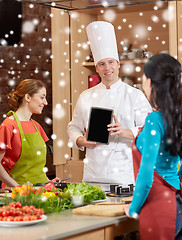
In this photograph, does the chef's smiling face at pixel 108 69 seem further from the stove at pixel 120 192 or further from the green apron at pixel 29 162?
the stove at pixel 120 192

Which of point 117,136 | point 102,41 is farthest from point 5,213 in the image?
point 102,41

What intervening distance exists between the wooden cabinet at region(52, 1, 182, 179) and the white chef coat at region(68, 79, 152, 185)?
779 millimetres

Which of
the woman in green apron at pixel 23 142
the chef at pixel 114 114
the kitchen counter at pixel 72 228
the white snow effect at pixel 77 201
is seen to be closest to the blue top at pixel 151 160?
the kitchen counter at pixel 72 228

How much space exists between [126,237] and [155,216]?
59cm

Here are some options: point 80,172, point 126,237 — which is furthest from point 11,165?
point 80,172

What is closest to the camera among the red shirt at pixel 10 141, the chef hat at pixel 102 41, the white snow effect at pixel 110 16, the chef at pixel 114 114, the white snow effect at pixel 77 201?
the white snow effect at pixel 77 201

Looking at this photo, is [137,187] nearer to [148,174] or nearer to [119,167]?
[148,174]

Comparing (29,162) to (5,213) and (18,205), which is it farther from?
(5,213)

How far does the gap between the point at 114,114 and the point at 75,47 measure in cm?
115

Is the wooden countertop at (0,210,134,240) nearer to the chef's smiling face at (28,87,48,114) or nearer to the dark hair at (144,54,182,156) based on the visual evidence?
the dark hair at (144,54,182,156)

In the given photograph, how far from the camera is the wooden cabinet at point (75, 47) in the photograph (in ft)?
12.4

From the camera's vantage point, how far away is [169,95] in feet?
6.05

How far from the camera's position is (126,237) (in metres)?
2.39

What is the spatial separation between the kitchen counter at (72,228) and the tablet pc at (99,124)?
620 millimetres
